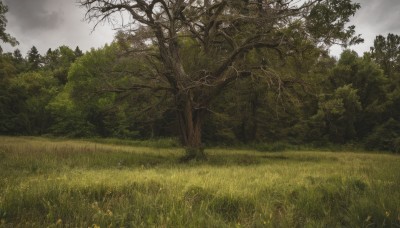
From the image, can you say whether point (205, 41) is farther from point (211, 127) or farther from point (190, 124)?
point (211, 127)

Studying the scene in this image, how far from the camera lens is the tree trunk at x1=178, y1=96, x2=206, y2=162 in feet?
59.7

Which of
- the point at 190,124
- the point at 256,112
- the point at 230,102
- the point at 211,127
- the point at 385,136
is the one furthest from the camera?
the point at 211,127

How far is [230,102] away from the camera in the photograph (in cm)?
3694

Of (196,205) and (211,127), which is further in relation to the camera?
(211,127)

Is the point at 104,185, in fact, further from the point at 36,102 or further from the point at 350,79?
the point at 36,102

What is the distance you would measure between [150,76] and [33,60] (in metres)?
75.8

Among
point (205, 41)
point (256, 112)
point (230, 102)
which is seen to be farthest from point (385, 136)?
point (205, 41)

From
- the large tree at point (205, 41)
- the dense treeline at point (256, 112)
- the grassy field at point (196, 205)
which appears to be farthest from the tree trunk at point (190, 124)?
the grassy field at point (196, 205)

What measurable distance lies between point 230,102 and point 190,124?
18664 millimetres

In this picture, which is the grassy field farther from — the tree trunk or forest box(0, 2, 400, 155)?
forest box(0, 2, 400, 155)

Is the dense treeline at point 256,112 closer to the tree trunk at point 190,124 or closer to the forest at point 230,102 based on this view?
the forest at point 230,102

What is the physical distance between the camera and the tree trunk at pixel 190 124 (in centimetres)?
1820

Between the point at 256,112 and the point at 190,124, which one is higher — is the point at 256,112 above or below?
above

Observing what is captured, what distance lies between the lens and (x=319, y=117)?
41844 mm
